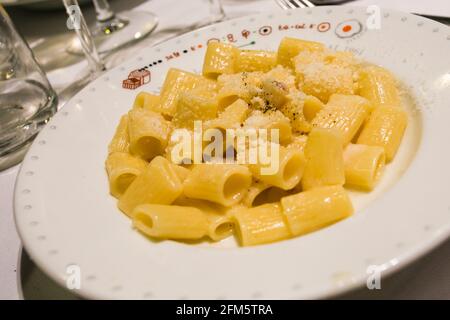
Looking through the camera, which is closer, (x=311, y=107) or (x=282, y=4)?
(x=311, y=107)

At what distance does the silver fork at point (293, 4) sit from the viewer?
91.3 inches

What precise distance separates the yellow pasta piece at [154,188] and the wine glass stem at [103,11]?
1.73 meters

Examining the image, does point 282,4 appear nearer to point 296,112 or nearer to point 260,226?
point 296,112

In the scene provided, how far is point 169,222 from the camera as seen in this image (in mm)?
1300

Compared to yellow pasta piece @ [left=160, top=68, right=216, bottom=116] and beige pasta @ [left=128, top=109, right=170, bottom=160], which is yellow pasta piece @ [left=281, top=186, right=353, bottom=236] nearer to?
beige pasta @ [left=128, top=109, right=170, bottom=160]

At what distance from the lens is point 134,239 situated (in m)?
1.30

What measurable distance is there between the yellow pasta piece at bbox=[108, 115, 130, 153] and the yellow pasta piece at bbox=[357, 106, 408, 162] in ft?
2.64

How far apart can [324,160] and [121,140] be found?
734 mm

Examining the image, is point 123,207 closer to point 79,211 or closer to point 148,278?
point 79,211

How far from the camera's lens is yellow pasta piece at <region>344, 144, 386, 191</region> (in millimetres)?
1387

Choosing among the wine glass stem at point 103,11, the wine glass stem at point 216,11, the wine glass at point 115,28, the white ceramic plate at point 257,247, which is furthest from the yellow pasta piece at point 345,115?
the wine glass stem at point 103,11

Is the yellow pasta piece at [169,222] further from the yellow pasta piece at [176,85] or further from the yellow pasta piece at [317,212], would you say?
the yellow pasta piece at [176,85]

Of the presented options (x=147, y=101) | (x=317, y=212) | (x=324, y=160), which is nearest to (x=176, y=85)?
(x=147, y=101)
